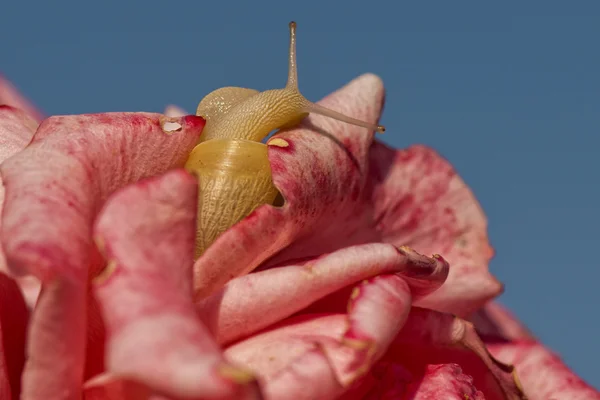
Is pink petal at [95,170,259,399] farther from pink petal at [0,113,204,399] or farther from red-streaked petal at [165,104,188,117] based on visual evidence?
red-streaked petal at [165,104,188,117]

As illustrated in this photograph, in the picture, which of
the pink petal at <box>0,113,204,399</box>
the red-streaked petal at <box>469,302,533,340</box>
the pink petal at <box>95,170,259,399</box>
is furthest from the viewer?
the red-streaked petal at <box>469,302,533,340</box>

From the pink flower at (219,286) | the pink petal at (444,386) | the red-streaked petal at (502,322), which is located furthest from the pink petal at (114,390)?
the red-streaked petal at (502,322)

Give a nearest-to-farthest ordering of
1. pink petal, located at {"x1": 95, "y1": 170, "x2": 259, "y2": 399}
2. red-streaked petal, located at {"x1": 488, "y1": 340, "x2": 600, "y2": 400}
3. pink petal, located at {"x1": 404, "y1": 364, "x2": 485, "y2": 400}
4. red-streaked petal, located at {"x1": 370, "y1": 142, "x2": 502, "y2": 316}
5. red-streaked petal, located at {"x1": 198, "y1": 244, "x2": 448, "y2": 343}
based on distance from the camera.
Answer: pink petal, located at {"x1": 95, "y1": 170, "x2": 259, "y2": 399}, red-streaked petal, located at {"x1": 198, "y1": 244, "x2": 448, "y2": 343}, pink petal, located at {"x1": 404, "y1": 364, "x2": 485, "y2": 400}, red-streaked petal, located at {"x1": 488, "y1": 340, "x2": 600, "y2": 400}, red-streaked petal, located at {"x1": 370, "y1": 142, "x2": 502, "y2": 316}

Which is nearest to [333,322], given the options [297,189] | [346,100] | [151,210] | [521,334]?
[297,189]

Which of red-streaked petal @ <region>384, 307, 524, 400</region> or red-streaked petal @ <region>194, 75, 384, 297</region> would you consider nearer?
red-streaked petal @ <region>194, 75, 384, 297</region>

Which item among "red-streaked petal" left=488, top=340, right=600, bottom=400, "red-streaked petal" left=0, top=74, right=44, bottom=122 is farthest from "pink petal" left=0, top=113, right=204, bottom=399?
"red-streaked petal" left=0, top=74, right=44, bottom=122

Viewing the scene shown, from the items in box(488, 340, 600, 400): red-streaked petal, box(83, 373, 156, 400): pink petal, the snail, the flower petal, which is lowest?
box(488, 340, 600, 400): red-streaked petal

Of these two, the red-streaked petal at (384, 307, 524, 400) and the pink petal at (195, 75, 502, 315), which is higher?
the pink petal at (195, 75, 502, 315)
